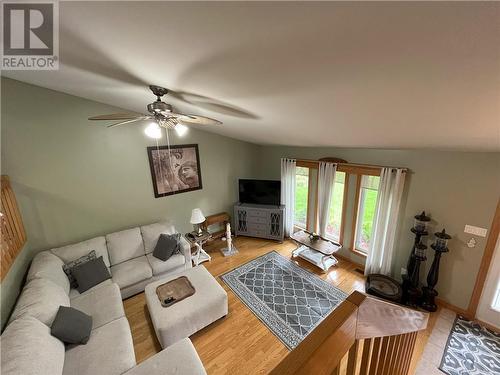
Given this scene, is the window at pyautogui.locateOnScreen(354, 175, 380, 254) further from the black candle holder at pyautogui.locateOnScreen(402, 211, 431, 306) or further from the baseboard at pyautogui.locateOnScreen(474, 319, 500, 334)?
the baseboard at pyautogui.locateOnScreen(474, 319, 500, 334)

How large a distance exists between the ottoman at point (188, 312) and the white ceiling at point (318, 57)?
2393 millimetres

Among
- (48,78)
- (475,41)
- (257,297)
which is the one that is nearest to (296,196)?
(257,297)

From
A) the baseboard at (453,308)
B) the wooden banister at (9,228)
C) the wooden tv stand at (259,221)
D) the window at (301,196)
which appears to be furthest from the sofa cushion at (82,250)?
the baseboard at (453,308)

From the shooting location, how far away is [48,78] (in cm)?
236

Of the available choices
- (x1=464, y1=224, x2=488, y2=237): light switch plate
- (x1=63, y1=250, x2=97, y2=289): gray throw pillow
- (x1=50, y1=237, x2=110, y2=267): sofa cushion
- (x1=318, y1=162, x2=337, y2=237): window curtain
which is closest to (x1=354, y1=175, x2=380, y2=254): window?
(x1=318, y1=162, x2=337, y2=237): window curtain

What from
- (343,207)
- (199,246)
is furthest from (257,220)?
(343,207)

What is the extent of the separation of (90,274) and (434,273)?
15.8 feet

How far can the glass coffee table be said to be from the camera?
12.3ft

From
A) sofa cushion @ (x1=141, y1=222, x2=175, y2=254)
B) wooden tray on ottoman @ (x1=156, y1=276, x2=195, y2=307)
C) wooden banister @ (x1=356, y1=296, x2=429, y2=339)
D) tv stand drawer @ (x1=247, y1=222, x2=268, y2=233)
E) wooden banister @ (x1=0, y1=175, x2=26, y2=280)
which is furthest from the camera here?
tv stand drawer @ (x1=247, y1=222, x2=268, y2=233)

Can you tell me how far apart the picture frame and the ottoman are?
73.7 inches

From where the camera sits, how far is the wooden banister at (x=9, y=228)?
2.26 m

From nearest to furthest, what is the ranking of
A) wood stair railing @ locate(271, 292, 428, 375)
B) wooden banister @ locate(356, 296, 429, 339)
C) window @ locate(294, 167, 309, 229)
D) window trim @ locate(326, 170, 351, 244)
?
wood stair railing @ locate(271, 292, 428, 375) → wooden banister @ locate(356, 296, 429, 339) → window trim @ locate(326, 170, 351, 244) → window @ locate(294, 167, 309, 229)

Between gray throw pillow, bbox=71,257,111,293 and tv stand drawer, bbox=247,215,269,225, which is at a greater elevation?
tv stand drawer, bbox=247,215,269,225

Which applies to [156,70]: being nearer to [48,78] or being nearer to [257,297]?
[48,78]
